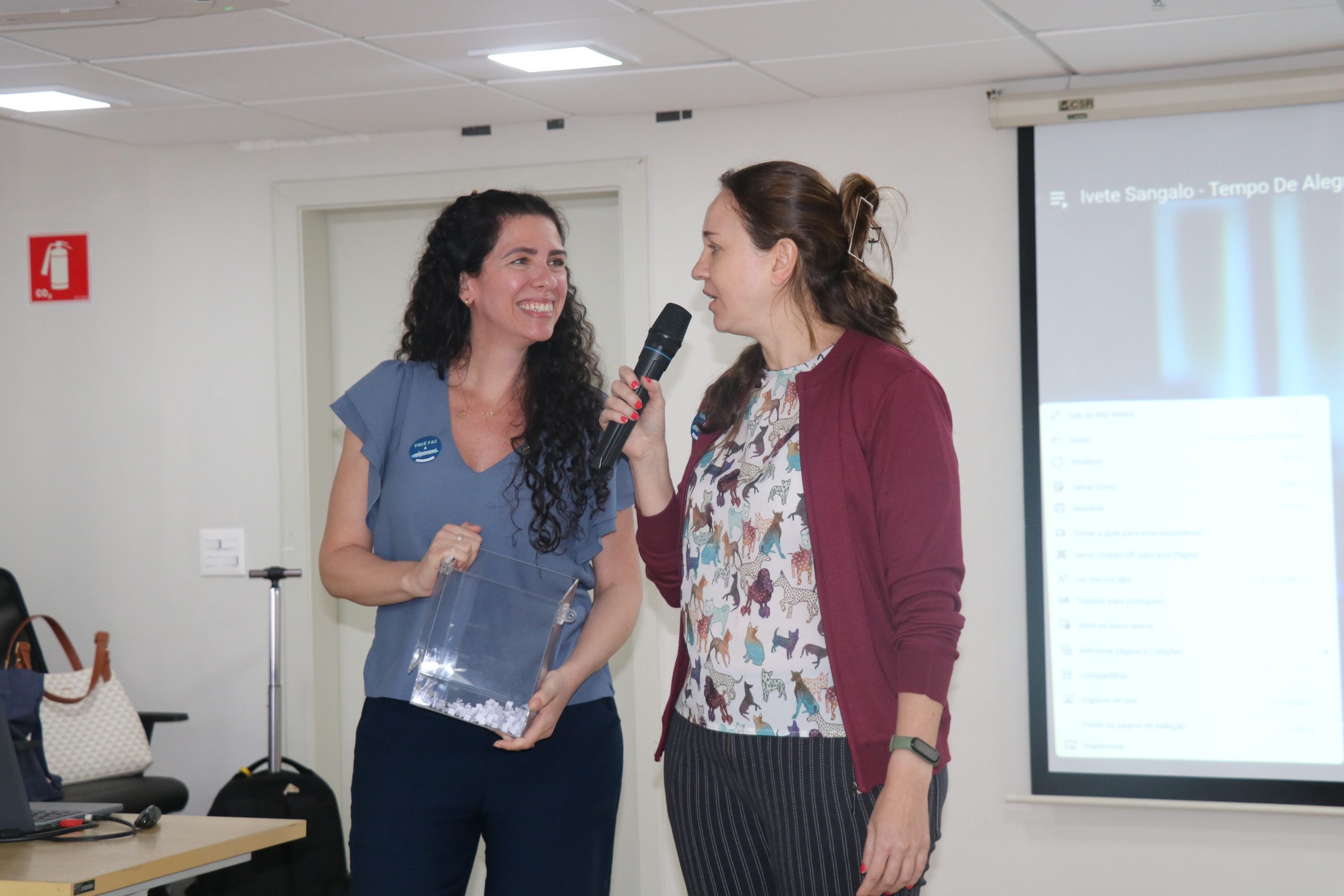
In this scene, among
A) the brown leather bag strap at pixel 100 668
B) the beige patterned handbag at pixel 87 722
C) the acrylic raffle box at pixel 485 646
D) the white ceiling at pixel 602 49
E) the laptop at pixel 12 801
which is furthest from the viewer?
the brown leather bag strap at pixel 100 668

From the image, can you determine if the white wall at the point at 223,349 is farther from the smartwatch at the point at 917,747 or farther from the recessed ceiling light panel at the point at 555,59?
the smartwatch at the point at 917,747

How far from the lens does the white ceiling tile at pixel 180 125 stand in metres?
3.93

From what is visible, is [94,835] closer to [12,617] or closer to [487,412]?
[487,412]

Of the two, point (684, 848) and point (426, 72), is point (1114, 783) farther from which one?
point (426, 72)

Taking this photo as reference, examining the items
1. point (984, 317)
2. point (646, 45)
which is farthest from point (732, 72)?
point (984, 317)

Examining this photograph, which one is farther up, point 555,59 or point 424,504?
point 555,59

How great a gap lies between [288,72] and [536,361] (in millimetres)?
1821

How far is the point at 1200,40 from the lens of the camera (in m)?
3.35

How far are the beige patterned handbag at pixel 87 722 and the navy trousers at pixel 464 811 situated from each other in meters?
2.32

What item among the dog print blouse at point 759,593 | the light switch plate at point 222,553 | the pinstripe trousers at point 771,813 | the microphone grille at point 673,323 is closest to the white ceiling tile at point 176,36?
the microphone grille at point 673,323

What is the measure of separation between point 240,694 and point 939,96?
122 inches

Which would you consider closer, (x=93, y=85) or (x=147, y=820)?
(x=147, y=820)

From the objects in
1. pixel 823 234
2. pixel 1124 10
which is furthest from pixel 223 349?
pixel 823 234

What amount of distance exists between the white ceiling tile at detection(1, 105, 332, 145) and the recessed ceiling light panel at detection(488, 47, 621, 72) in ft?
3.27
